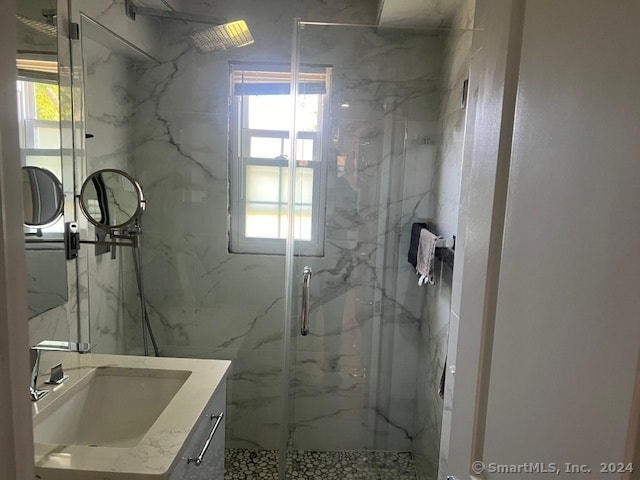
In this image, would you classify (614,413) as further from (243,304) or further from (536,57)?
(243,304)

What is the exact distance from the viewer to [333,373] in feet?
8.73

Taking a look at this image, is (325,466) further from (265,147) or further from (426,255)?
(265,147)

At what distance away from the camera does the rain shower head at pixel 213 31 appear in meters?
2.32

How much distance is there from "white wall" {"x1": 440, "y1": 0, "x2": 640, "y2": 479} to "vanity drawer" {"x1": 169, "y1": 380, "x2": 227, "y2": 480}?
2.47 feet

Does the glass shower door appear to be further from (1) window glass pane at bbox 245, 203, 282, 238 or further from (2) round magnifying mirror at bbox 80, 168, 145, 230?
(2) round magnifying mirror at bbox 80, 168, 145, 230

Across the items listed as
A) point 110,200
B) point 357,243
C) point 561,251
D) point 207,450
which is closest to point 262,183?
point 357,243

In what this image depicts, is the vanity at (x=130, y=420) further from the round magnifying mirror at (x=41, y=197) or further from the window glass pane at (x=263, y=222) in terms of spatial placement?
the window glass pane at (x=263, y=222)

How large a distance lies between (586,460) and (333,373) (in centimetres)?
215

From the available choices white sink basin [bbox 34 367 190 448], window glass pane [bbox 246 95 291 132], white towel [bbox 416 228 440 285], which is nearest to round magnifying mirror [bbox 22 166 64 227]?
white sink basin [bbox 34 367 190 448]

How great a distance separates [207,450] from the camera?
4.77 feet

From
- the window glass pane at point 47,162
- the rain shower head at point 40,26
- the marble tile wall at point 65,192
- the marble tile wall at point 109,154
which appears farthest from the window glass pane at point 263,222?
the rain shower head at point 40,26

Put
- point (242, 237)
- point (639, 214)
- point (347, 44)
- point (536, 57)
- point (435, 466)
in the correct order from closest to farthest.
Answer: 1. point (639, 214)
2. point (536, 57)
3. point (435, 466)
4. point (347, 44)
5. point (242, 237)

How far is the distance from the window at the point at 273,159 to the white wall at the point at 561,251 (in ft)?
5.15

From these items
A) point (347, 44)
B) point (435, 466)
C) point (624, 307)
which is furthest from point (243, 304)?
point (624, 307)
